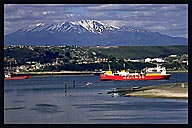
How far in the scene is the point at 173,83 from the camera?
17734mm

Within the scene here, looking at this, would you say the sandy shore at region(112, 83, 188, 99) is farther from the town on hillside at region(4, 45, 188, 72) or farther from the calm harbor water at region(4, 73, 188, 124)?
the town on hillside at region(4, 45, 188, 72)

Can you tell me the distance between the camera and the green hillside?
1168 cm

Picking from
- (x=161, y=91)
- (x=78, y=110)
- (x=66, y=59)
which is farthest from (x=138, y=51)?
(x=161, y=91)

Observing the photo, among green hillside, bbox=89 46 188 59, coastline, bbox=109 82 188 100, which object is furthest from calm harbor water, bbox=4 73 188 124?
green hillside, bbox=89 46 188 59

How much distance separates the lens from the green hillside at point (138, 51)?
11680mm

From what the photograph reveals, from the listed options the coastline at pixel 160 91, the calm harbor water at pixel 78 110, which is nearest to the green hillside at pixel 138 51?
the calm harbor water at pixel 78 110

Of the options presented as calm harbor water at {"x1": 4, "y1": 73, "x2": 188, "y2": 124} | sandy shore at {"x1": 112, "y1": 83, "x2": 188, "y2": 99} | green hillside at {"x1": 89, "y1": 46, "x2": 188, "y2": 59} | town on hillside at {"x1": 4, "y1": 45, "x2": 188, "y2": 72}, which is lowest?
calm harbor water at {"x1": 4, "y1": 73, "x2": 188, "y2": 124}

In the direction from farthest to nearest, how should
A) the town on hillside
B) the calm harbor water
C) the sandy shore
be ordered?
1. the sandy shore
2. the town on hillside
3. the calm harbor water

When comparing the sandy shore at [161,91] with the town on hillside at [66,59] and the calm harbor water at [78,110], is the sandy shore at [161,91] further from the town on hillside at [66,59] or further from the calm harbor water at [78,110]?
the town on hillside at [66,59]

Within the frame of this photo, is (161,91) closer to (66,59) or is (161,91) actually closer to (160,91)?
(160,91)

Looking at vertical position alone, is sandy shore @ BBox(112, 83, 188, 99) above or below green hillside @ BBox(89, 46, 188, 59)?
below

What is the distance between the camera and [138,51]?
12250mm

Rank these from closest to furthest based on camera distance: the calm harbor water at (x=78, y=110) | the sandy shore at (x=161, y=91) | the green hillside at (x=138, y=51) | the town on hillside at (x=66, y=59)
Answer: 1. the calm harbor water at (x=78, y=110)
2. the town on hillside at (x=66, y=59)
3. the green hillside at (x=138, y=51)
4. the sandy shore at (x=161, y=91)

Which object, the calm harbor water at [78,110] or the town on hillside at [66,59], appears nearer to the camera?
the calm harbor water at [78,110]
